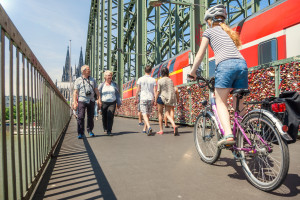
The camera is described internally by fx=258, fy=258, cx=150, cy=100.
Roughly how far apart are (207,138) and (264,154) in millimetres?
1071

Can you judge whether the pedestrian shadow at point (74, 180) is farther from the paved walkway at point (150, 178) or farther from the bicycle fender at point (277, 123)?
the bicycle fender at point (277, 123)

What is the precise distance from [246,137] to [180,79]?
8.74 m

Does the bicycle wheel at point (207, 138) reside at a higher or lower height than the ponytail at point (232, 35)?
lower

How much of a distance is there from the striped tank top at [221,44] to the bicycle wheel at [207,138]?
2.60 ft

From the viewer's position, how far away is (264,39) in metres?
6.25

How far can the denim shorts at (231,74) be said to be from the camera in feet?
8.46

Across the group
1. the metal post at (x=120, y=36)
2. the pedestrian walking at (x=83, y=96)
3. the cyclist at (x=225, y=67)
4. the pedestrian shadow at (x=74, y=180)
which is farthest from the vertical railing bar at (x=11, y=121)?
the metal post at (x=120, y=36)

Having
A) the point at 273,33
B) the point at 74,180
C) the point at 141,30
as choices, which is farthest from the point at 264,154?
the point at 141,30

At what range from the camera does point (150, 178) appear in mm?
2623

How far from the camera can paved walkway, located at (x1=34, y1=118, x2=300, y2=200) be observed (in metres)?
2.14

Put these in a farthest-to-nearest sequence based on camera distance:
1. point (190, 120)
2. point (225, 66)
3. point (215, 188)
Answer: point (190, 120) < point (225, 66) < point (215, 188)

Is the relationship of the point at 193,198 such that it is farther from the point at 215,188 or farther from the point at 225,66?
the point at 225,66

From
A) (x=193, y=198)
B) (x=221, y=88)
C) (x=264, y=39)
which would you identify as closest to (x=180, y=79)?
(x=264, y=39)

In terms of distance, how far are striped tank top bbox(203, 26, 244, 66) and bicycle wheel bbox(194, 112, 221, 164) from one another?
0.79 metres
